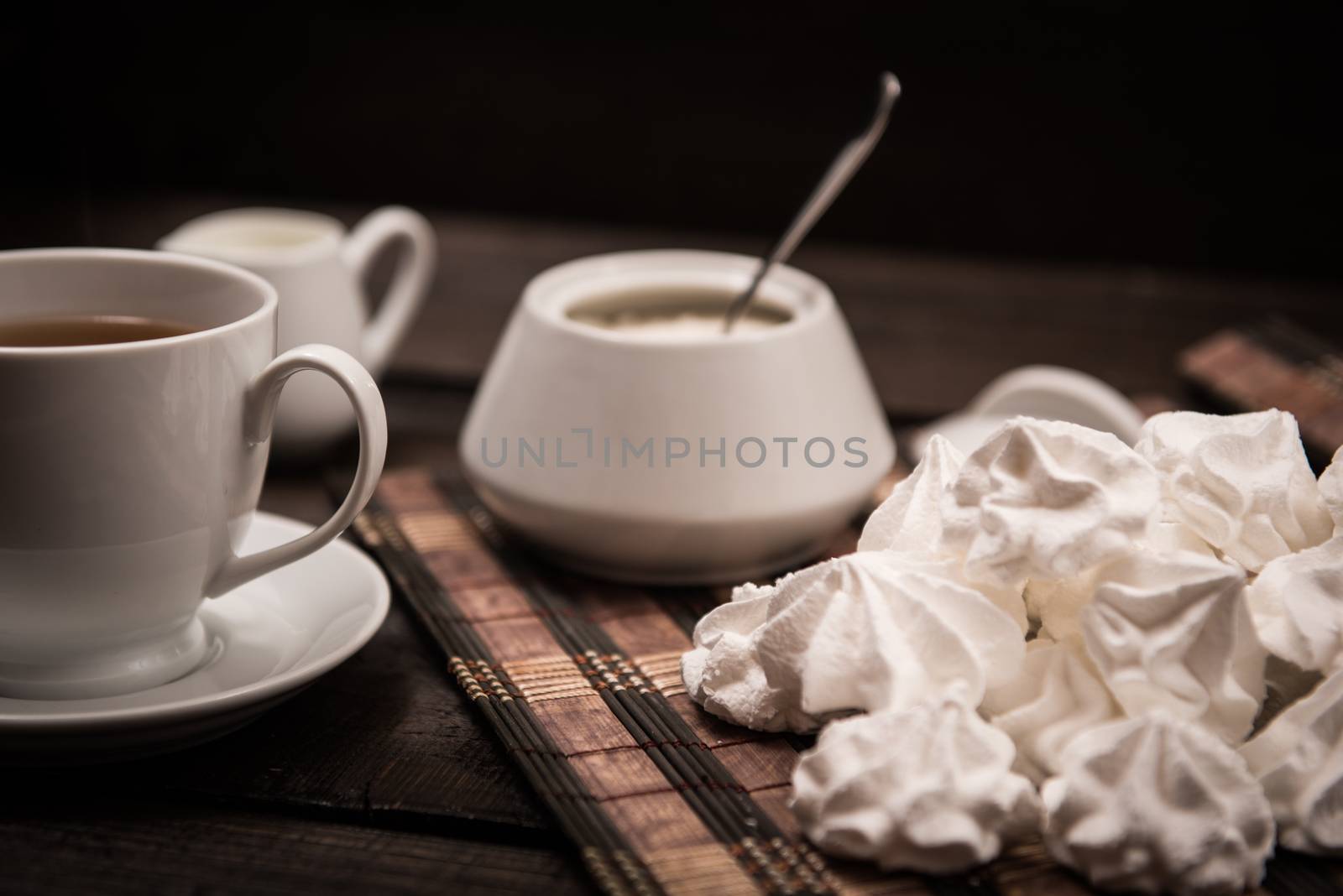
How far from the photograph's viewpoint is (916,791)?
497 mm

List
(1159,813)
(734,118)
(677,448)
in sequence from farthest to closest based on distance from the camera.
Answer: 1. (734,118)
2. (677,448)
3. (1159,813)

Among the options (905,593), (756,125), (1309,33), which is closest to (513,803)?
(905,593)

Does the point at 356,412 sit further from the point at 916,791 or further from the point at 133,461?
the point at 916,791

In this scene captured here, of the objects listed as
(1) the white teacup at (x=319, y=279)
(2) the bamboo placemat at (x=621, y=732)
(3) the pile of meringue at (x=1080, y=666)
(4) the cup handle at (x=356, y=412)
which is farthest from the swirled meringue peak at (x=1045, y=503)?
(1) the white teacup at (x=319, y=279)

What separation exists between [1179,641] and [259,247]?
72cm

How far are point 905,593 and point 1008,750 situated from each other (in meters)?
0.07

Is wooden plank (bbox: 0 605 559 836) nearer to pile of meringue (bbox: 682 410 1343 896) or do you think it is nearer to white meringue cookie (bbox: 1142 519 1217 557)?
pile of meringue (bbox: 682 410 1343 896)

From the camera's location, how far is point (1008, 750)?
52cm

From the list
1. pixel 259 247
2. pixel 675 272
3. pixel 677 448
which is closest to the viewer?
pixel 677 448

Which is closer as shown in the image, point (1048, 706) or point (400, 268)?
point (1048, 706)

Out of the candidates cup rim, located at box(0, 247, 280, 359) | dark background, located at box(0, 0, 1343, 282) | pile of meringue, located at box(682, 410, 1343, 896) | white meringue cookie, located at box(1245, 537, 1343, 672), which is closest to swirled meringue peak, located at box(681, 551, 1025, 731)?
pile of meringue, located at box(682, 410, 1343, 896)

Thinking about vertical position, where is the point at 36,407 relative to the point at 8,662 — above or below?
above

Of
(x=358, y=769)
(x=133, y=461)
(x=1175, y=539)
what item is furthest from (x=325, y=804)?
(x=1175, y=539)

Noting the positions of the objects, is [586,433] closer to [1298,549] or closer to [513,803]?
[513,803]
